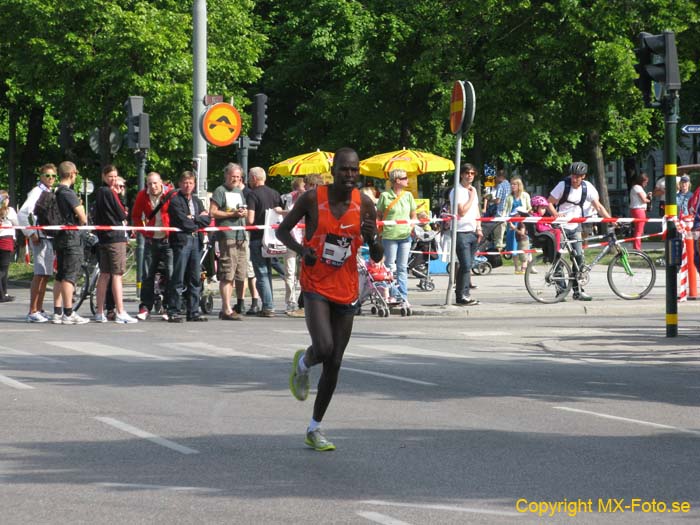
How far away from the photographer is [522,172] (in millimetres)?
69875

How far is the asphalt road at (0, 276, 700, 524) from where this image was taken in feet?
21.0

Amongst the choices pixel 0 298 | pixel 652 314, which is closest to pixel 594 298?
pixel 652 314

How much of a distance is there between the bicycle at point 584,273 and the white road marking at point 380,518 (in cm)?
1370

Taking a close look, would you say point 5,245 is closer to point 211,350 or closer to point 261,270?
point 261,270

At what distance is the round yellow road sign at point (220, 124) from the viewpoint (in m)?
19.9

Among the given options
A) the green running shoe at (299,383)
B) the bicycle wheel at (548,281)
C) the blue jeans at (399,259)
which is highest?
the blue jeans at (399,259)

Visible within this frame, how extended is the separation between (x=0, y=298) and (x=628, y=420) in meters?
15.4

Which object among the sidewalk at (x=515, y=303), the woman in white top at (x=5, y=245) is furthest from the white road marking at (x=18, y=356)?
the woman in white top at (x=5, y=245)

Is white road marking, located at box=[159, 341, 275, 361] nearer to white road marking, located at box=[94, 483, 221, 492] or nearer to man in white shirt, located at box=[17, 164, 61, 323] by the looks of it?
man in white shirt, located at box=[17, 164, 61, 323]

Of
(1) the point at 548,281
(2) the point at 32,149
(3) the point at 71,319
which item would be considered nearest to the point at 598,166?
(2) the point at 32,149

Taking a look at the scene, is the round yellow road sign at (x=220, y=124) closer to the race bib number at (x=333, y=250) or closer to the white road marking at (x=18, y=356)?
the white road marking at (x=18, y=356)

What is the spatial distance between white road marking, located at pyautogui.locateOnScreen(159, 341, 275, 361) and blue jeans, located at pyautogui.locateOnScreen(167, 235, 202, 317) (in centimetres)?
286

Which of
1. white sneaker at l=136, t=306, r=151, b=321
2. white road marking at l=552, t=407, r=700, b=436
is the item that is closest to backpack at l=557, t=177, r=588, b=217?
white sneaker at l=136, t=306, r=151, b=321

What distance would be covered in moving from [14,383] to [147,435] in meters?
3.04
